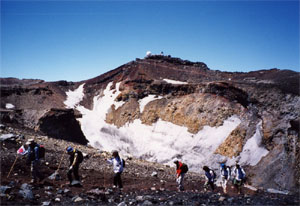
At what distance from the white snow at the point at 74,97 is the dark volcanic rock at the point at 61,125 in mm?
11007

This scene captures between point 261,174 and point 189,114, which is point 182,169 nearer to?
point 261,174

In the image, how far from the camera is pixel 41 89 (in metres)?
42.0

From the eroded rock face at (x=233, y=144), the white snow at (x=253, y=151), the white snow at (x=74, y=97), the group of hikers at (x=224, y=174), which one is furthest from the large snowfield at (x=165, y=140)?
the group of hikers at (x=224, y=174)

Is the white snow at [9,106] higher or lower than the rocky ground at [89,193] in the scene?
higher

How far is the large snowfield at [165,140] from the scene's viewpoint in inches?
1001

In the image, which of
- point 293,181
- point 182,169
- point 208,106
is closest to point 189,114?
point 208,106

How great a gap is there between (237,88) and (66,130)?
22130 mm

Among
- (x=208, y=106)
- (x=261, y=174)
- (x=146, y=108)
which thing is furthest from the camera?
(x=146, y=108)

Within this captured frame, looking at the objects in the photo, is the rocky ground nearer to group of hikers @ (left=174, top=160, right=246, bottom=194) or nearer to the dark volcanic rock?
group of hikers @ (left=174, top=160, right=246, bottom=194)

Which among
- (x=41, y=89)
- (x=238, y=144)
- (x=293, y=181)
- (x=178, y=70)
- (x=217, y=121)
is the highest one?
(x=178, y=70)

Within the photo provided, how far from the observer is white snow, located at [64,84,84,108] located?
45056 mm

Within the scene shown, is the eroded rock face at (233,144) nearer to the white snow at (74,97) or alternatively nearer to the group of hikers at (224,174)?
the group of hikers at (224,174)

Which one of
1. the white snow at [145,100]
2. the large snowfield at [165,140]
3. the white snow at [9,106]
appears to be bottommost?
the large snowfield at [165,140]

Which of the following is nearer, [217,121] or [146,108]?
[217,121]
